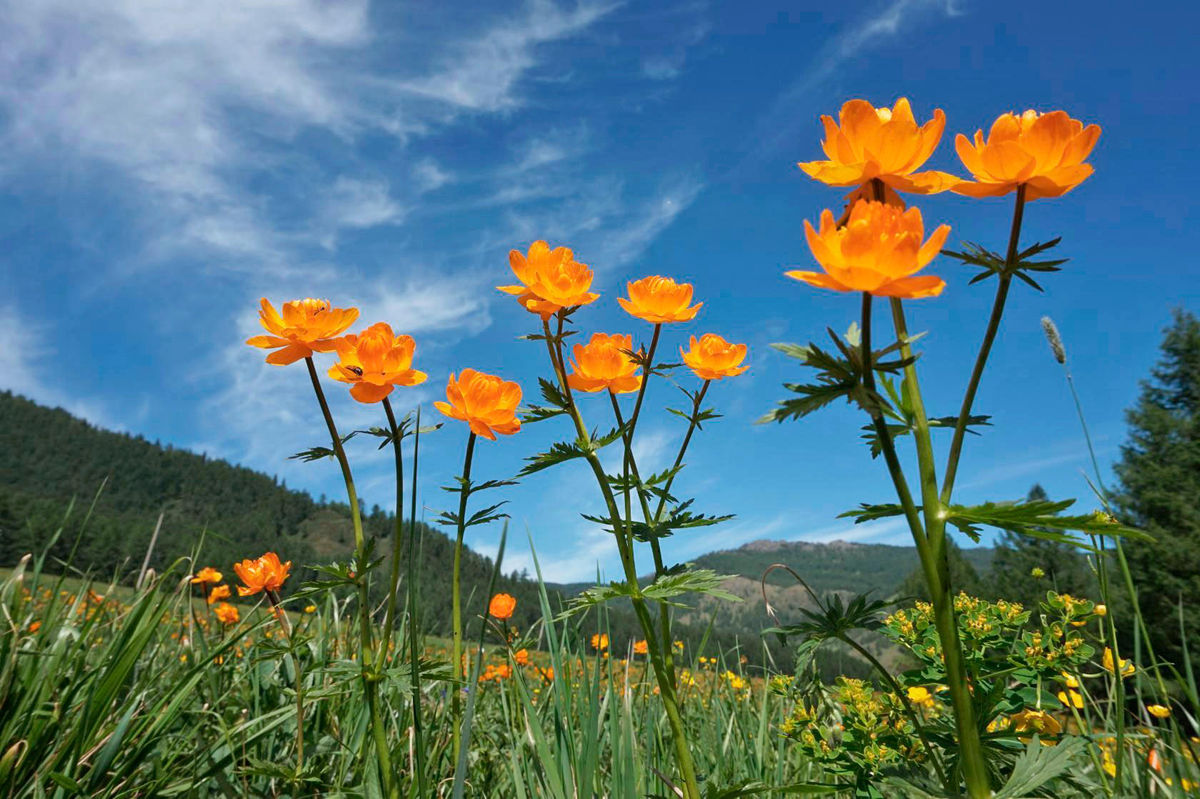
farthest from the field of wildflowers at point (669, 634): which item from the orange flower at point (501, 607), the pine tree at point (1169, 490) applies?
the pine tree at point (1169, 490)

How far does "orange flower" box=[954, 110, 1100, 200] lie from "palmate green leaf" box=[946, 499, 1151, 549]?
566mm

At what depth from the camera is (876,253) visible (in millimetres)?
1032

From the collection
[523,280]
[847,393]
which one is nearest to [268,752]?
[523,280]

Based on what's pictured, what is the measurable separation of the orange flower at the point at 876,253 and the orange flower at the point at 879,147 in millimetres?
155

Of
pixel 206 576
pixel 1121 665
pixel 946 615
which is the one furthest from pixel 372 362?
pixel 1121 665

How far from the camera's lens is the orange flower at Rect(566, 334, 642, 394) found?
195 centimetres

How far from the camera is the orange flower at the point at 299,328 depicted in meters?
1.89

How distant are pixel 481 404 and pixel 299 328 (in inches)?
23.3

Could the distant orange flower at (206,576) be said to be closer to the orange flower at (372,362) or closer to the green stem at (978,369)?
the orange flower at (372,362)

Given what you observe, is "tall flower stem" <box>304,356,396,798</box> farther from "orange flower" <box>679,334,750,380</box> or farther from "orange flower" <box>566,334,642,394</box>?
"orange flower" <box>679,334,750,380</box>

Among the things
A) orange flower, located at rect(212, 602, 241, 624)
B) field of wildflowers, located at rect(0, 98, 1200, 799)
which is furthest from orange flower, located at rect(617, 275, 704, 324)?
orange flower, located at rect(212, 602, 241, 624)

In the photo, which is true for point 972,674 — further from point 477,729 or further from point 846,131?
point 477,729

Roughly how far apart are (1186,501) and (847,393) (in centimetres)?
4317

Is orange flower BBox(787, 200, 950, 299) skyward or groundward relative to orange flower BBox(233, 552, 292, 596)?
skyward
